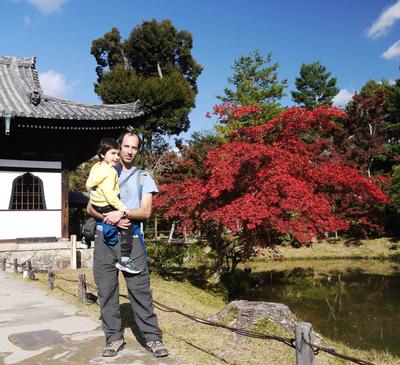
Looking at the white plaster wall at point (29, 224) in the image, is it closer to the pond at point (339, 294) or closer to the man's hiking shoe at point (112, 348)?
the pond at point (339, 294)

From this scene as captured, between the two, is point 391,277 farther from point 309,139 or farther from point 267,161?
point 309,139

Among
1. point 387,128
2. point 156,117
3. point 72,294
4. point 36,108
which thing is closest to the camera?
point 72,294

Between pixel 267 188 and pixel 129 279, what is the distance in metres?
6.28

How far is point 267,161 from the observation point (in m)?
9.85

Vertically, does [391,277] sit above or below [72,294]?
below

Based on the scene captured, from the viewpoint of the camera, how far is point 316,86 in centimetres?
3706

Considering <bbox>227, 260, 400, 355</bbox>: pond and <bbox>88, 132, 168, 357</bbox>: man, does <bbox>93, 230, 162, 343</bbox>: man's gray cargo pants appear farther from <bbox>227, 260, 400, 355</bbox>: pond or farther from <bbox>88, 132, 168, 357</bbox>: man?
<bbox>227, 260, 400, 355</bbox>: pond

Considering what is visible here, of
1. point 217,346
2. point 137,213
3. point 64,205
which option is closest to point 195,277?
point 64,205

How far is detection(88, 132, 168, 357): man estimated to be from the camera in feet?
11.7

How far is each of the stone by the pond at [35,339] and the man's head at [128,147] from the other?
193 cm

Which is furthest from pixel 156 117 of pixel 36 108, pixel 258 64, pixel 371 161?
pixel 36 108

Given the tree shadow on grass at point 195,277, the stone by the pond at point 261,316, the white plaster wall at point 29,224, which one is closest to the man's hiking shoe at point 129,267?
the stone by the pond at point 261,316

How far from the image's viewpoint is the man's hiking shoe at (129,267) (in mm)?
3482

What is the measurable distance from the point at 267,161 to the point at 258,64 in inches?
786
